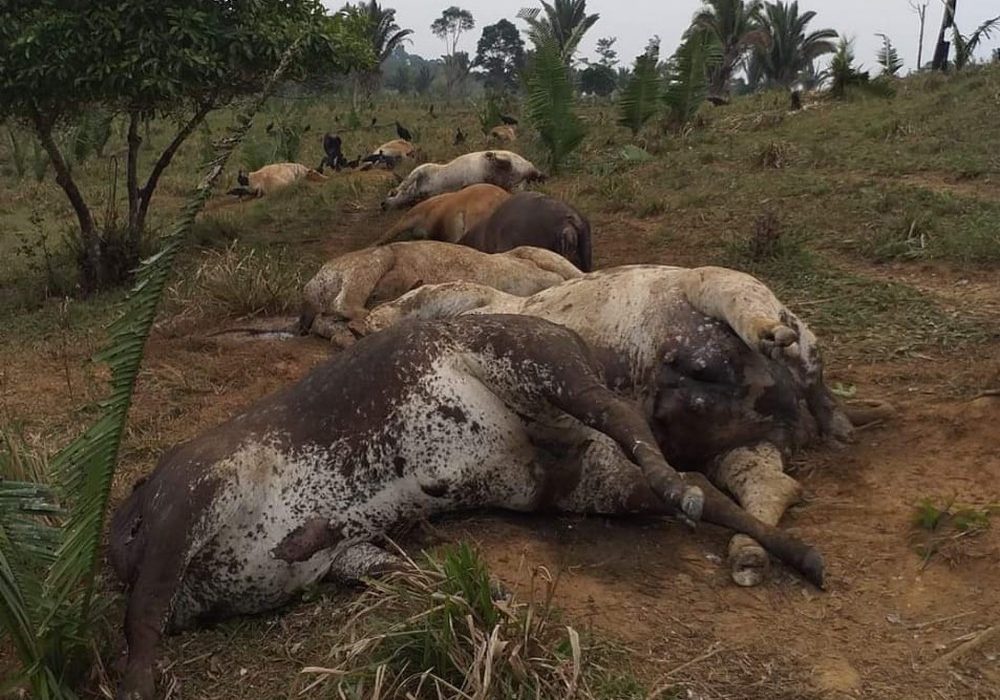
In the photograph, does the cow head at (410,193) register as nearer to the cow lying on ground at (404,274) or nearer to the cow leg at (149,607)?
the cow lying on ground at (404,274)

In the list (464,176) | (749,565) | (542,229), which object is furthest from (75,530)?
(464,176)

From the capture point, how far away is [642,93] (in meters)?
14.6

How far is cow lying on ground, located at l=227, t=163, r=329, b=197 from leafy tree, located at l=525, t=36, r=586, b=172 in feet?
14.5

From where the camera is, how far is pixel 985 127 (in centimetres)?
1090

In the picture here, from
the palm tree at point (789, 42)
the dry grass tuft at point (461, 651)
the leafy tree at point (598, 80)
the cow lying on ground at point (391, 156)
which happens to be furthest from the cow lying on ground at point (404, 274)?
the leafy tree at point (598, 80)

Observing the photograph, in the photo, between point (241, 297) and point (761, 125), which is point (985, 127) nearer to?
point (761, 125)

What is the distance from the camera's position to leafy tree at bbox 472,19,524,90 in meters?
57.8

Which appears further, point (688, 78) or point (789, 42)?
point (789, 42)

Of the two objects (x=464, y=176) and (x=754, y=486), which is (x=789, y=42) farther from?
(x=754, y=486)

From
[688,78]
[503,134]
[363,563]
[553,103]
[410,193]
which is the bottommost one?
[363,563]

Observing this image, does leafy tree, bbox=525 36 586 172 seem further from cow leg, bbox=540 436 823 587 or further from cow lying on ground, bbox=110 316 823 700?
cow leg, bbox=540 436 823 587

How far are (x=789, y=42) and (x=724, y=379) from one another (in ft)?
99.6

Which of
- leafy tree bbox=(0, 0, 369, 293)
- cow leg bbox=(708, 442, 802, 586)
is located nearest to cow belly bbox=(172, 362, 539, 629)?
cow leg bbox=(708, 442, 802, 586)

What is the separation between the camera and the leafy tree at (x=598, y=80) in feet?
139
